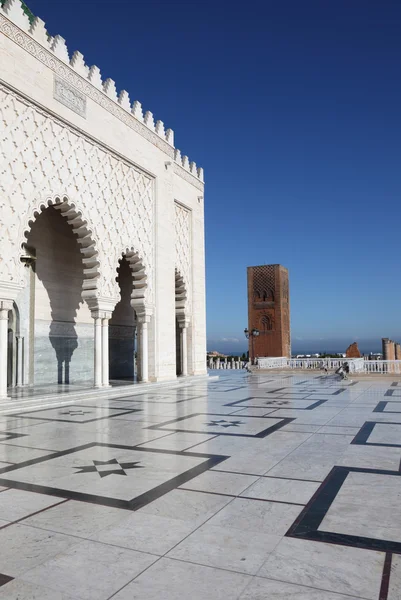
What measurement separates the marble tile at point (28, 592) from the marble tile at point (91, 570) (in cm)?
2

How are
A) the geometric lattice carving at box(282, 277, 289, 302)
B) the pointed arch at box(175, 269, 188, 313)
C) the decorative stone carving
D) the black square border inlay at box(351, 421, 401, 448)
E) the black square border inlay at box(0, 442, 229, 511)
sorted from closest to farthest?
the black square border inlay at box(0, 442, 229, 511) < the black square border inlay at box(351, 421, 401, 448) < the decorative stone carving < the pointed arch at box(175, 269, 188, 313) < the geometric lattice carving at box(282, 277, 289, 302)

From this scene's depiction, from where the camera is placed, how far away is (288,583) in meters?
1.50

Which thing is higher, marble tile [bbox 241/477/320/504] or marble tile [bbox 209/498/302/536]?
marble tile [bbox 209/498/302/536]

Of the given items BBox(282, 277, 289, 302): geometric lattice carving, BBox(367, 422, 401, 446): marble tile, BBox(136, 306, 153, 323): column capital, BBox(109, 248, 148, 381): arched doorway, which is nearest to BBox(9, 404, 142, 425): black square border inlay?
BBox(367, 422, 401, 446): marble tile

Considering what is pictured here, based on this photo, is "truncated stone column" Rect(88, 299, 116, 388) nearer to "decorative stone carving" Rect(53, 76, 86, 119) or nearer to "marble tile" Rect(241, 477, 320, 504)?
"decorative stone carving" Rect(53, 76, 86, 119)

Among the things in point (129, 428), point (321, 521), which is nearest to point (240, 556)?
point (321, 521)

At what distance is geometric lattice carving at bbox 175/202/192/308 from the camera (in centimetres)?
1113

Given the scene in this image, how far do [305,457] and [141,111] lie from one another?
8.15 meters

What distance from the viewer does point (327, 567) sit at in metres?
1.60

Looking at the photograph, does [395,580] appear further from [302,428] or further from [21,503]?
[302,428]

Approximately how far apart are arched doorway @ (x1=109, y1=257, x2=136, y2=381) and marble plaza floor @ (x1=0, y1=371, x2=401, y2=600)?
6.88 m

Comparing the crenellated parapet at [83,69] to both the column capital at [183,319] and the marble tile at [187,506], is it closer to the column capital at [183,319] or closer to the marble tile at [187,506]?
the column capital at [183,319]

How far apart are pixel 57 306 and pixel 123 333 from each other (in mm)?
2650

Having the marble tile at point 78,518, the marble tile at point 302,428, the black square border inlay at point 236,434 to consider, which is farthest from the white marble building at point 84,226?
the marble tile at point 78,518
